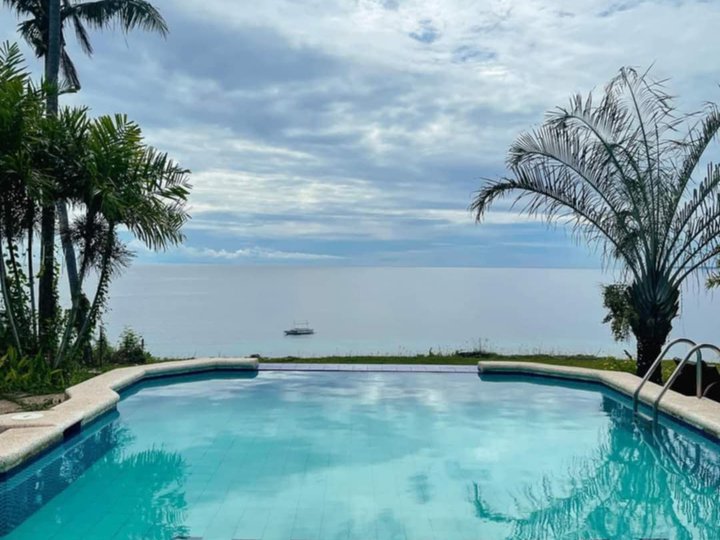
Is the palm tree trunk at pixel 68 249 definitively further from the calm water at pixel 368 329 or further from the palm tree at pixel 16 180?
the calm water at pixel 368 329

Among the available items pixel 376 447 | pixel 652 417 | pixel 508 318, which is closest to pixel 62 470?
pixel 376 447

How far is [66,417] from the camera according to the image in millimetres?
6230

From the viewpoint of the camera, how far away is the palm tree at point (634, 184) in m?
8.48

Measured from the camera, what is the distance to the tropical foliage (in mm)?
7746

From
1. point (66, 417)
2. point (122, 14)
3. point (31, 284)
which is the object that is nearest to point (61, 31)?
point (122, 14)

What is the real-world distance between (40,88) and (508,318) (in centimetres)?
5398

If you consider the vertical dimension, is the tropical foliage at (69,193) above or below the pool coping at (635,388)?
above

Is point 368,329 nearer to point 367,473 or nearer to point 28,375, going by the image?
point 28,375

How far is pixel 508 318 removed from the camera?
5788cm

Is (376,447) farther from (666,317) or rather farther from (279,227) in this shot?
(279,227)

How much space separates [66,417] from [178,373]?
165 inches

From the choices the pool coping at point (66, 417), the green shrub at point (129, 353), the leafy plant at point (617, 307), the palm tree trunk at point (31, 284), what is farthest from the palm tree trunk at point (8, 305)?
the leafy plant at point (617, 307)

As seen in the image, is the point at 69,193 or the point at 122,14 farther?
the point at 122,14

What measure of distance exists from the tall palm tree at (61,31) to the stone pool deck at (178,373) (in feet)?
6.27
